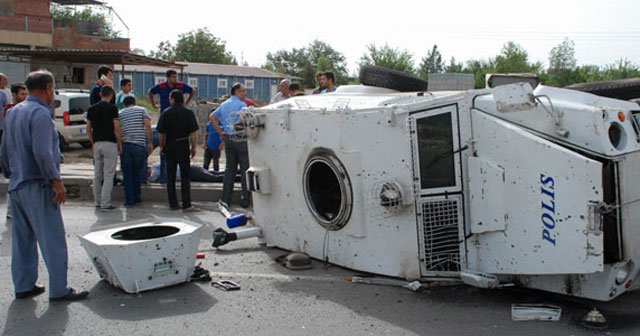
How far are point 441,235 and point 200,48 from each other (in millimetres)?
66970

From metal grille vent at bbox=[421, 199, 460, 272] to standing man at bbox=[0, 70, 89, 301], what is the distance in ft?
8.93

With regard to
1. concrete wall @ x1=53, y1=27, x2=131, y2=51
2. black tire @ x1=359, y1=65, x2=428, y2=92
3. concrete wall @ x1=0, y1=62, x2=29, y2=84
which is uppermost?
concrete wall @ x1=53, y1=27, x2=131, y2=51

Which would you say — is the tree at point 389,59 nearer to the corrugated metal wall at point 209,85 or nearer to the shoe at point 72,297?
the corrugated metal wall at point 209,85

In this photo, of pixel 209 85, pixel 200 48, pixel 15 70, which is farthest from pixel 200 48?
pixel 15 70

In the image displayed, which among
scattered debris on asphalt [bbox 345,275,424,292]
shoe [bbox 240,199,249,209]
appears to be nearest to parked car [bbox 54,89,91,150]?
shoe [bbox 240,199,249,209]

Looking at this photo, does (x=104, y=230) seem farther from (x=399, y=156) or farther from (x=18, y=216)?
(x=399, y=156)

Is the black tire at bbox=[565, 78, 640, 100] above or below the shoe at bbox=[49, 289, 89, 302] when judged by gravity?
above

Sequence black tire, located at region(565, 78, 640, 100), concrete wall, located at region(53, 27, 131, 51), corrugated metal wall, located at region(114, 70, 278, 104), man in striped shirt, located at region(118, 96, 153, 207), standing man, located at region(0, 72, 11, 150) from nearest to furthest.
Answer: black tire, located at region(565, 78, 640, 100) → man in striped shirt, located at region(118, 96, 153, 207) → standing man, located at region(0, 72, 11, 150) → concrete wall, located at region(53, 27, 131, 51) → corrugated metal wall, located at region(114, 70, 278, 104)

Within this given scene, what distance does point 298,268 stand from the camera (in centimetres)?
619

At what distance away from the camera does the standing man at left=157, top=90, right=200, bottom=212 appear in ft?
29.3

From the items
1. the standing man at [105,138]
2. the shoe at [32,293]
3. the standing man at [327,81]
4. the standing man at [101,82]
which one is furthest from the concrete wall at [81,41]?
the shoe at [32,293]

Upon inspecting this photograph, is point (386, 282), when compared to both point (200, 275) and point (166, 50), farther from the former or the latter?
point (166, 50)

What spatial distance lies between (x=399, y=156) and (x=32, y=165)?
282 centimetres

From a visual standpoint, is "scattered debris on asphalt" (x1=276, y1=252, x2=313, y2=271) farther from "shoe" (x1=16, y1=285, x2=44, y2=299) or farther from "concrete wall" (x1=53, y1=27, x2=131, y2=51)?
"concrete wall" (x1=53, y1=27, x2=131, y2=51)
